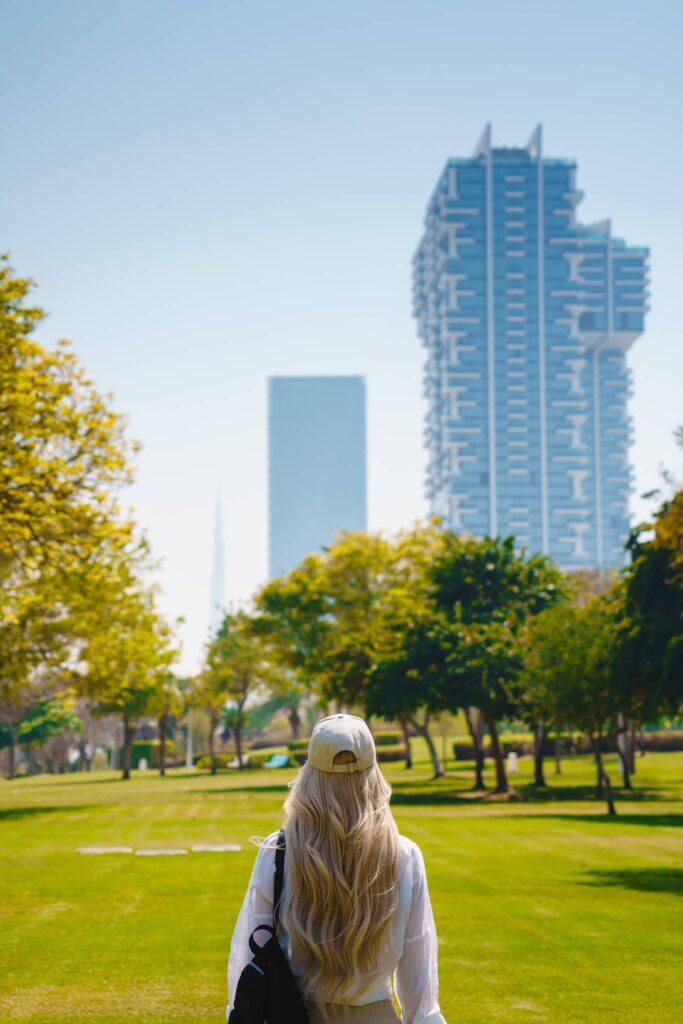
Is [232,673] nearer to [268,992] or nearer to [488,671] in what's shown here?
[488,671]

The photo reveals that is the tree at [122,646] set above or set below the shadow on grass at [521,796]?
above

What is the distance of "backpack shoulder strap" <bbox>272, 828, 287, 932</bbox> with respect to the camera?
4.24 meters

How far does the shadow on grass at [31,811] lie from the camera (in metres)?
33.9

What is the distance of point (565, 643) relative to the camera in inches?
1465

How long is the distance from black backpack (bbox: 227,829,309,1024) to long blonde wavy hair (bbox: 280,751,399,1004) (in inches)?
5.1

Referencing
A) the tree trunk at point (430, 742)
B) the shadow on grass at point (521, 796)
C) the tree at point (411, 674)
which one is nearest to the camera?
the shadow on grass at point (521, 796)

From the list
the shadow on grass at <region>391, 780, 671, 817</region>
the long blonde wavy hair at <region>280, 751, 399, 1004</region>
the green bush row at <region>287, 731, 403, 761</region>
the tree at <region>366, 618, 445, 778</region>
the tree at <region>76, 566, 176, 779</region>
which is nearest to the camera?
the long blonde wavy hair at <region>280, 751, 399, 1004</region>

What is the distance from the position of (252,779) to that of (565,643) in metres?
29.2

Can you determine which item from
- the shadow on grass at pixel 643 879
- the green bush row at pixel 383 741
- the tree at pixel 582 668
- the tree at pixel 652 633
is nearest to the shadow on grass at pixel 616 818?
the tree at pixel 582 668

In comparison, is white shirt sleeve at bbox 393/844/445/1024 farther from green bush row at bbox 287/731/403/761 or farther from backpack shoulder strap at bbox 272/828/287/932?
green bush row at bbox 287/731/403/761

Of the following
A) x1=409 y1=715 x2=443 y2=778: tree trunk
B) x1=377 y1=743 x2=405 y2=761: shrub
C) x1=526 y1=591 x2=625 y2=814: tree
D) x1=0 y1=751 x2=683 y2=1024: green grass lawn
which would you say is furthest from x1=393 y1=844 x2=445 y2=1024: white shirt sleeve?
x1=377 y1=743 x2=405 y2=761: shrub

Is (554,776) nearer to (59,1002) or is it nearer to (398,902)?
(59,1002)

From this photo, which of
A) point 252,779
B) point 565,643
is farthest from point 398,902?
point 252,779

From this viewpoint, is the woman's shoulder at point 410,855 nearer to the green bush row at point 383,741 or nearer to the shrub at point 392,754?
the shrub at point 392,754
